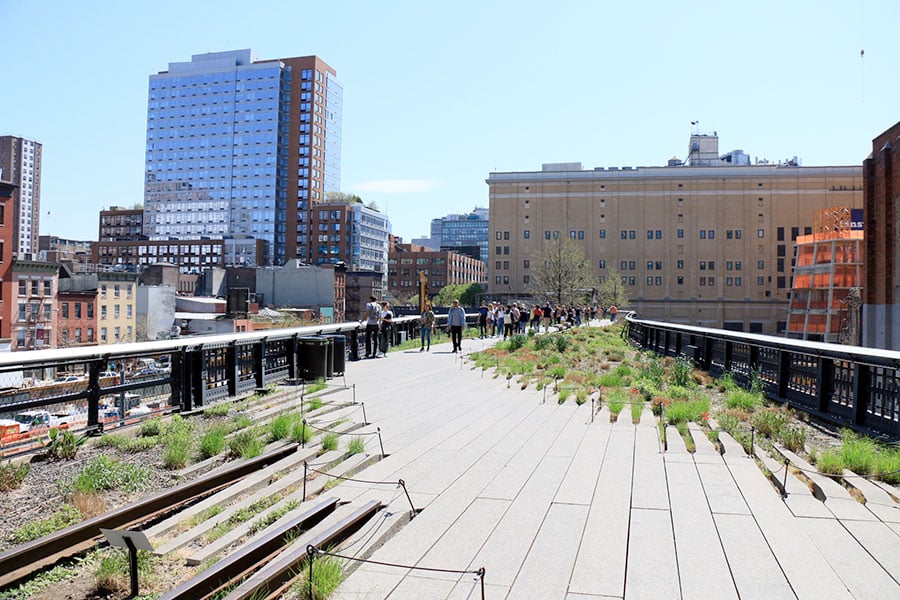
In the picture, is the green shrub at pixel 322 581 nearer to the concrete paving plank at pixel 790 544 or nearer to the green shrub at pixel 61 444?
the concrete paving plank at pixel 790 544

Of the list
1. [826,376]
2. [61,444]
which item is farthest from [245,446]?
[826,376]

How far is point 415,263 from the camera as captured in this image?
6186 inches

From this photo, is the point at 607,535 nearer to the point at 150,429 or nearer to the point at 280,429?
the point at 280,429

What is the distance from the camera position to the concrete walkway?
4113 millimetres

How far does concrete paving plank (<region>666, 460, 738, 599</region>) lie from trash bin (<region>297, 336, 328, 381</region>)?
336 inches

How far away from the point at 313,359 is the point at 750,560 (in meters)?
10.4

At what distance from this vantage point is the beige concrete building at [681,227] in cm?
11312

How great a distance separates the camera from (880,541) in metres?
4.80

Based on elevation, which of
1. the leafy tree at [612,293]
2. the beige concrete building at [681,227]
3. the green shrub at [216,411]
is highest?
the beige concrete building at [681,227]

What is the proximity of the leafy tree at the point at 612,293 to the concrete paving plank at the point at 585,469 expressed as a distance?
9155 cm

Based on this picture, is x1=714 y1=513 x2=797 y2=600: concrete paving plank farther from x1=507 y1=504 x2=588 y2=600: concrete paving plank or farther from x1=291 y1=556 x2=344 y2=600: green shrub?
x1=291 y1=556 x2=344 y2=600: green shrub

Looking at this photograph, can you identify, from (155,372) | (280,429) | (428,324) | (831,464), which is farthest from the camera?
(428,324)

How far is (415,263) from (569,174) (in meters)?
48.1

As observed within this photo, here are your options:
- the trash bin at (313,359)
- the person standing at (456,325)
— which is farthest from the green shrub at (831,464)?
the person standing at (456,325)
